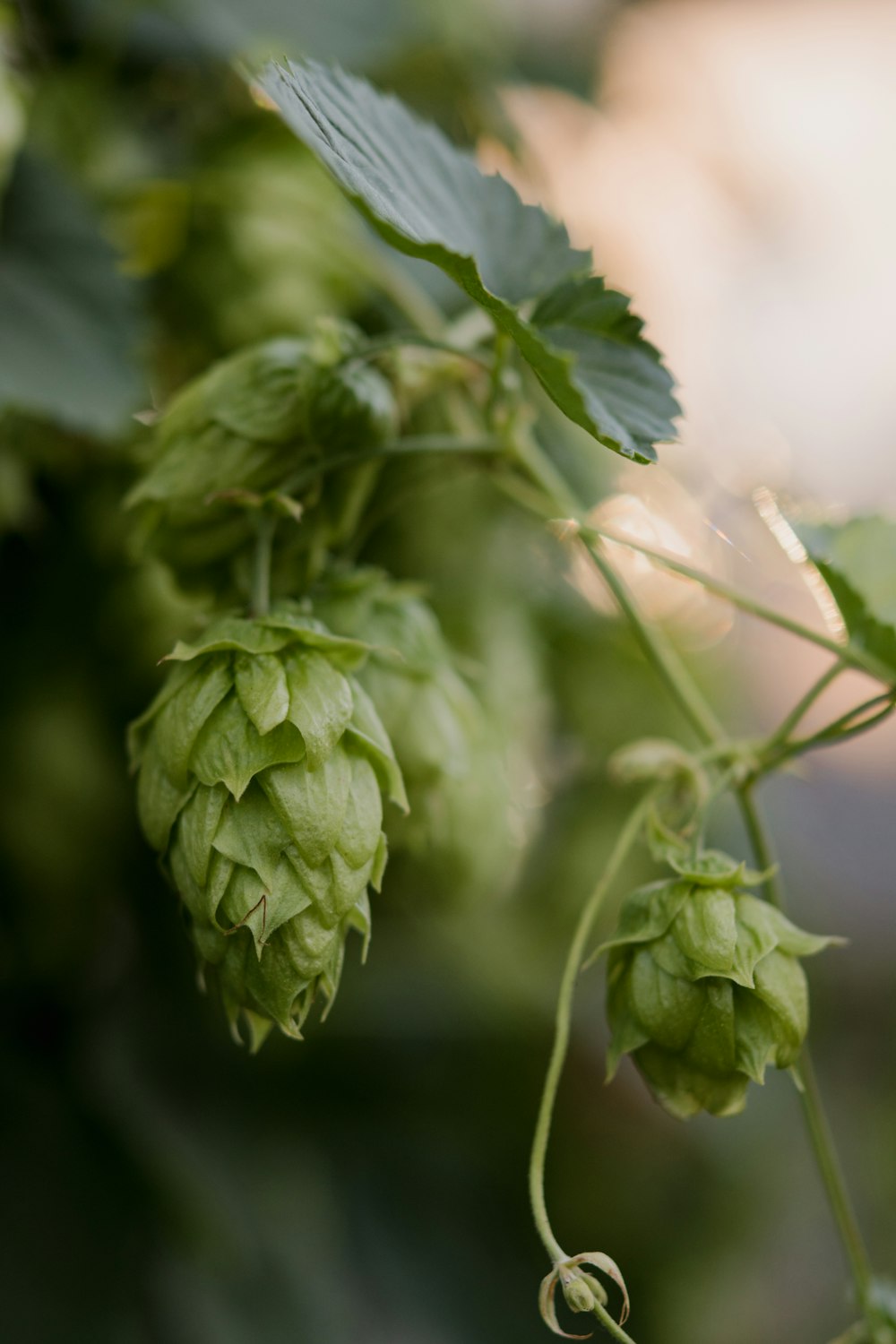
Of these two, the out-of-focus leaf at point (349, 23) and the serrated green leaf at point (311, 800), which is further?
the out-of-focus leaf at point (349, 23)

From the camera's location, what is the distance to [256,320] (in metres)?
0.51

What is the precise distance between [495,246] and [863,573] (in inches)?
6.3

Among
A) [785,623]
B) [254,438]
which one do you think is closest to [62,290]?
[254,438]

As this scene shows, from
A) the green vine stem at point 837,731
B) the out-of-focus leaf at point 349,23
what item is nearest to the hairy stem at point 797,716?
the green vine stem at point 837,731

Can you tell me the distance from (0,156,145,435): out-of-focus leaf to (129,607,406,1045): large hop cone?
211mm

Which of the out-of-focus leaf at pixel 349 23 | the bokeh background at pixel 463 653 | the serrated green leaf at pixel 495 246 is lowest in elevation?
the bokeh background at pixel 463 653

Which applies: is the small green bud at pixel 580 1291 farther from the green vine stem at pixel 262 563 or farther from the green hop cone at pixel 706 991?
the green vine stem at pixel 262 563

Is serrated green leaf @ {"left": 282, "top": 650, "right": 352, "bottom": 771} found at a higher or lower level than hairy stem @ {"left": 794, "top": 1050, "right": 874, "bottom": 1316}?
higher

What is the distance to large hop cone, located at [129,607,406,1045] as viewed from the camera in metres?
0.29

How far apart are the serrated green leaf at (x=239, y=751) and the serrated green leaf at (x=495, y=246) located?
11 centimetres

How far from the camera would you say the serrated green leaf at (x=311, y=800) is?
0.29 metres

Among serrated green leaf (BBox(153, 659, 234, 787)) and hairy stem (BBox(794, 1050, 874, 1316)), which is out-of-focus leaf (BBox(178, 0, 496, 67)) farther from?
hairy stem (BBox(794, 1050, 874, 1316))

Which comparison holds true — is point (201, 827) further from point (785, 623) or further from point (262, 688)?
point (785, 623)

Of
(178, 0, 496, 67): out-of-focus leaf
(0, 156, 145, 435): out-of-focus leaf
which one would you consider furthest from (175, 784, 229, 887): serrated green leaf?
(178, 0, 496, 67): out-of-focus leaf
